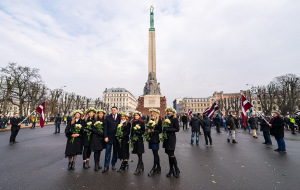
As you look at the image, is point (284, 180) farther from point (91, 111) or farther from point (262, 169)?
point (91, 111)

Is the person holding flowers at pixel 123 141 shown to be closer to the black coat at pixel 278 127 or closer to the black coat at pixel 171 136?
the black coat at pixel 171 136

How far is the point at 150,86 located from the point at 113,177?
25.9 meters

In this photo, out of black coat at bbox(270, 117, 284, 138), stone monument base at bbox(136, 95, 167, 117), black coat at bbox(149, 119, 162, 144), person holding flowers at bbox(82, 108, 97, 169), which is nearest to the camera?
black coat at bbox(149, 119, 162, 144)

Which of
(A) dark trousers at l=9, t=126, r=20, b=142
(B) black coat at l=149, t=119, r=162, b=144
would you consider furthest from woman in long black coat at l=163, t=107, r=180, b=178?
(A) dark trousers at l=9, t=126, r=20, b=142

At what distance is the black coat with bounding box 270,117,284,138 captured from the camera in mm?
7297

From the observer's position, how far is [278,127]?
7.35 metres

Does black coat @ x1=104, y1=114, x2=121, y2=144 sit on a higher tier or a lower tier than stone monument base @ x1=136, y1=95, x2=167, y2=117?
lower

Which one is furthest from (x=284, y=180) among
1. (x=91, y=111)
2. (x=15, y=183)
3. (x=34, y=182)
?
(x=15, y=183)

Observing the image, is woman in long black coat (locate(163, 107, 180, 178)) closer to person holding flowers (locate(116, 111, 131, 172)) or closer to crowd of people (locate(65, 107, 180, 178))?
crowd of people (locate(65, 107, 180, 178))

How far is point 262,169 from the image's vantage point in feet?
16.3

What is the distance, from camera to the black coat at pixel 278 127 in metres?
7.30

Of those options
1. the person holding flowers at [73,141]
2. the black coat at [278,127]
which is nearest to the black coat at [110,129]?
Result: the person holding flowers at [73,141]

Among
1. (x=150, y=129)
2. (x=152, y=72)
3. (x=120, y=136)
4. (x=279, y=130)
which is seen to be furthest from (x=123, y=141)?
(x=152, y=72)

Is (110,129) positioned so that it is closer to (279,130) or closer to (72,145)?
(72,145)
